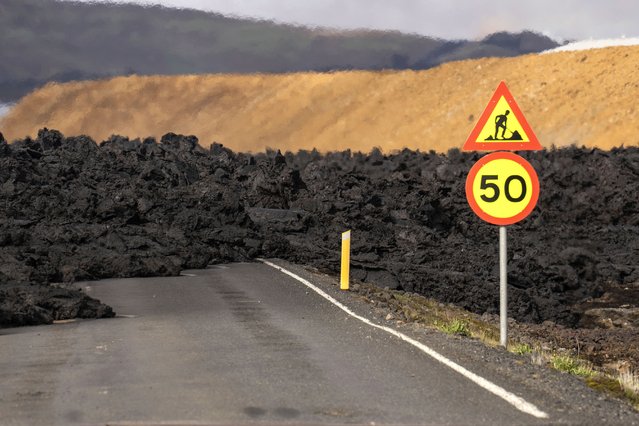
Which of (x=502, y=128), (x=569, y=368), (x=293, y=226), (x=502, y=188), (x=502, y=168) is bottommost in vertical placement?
(x=569, y=368)

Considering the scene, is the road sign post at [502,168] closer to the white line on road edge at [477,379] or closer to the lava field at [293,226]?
the white line on road edge at [477,379]

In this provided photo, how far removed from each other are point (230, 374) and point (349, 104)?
422 ft

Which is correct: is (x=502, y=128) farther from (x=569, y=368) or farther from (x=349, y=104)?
(x=349, y=104)

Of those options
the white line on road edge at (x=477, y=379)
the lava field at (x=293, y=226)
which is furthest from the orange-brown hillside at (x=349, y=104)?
the white line on road edge at (x=477, y=379)

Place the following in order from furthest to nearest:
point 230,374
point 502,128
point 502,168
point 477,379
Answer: point 502,128
point 502,168
point 230,374
point 477,379

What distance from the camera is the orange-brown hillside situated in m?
119

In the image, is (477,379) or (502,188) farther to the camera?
(502,188)

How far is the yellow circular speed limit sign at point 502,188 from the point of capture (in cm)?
1334

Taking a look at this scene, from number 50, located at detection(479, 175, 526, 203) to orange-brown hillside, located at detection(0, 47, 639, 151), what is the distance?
101m

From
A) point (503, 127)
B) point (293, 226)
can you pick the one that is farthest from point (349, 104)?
point (503, 127)

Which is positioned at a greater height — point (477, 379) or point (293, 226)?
point (293, 226)

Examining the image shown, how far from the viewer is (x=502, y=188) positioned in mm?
13414

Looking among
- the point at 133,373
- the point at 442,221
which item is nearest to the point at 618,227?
the point at 442,221

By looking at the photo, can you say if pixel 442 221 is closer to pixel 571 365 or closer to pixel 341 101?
pixel 571 365
